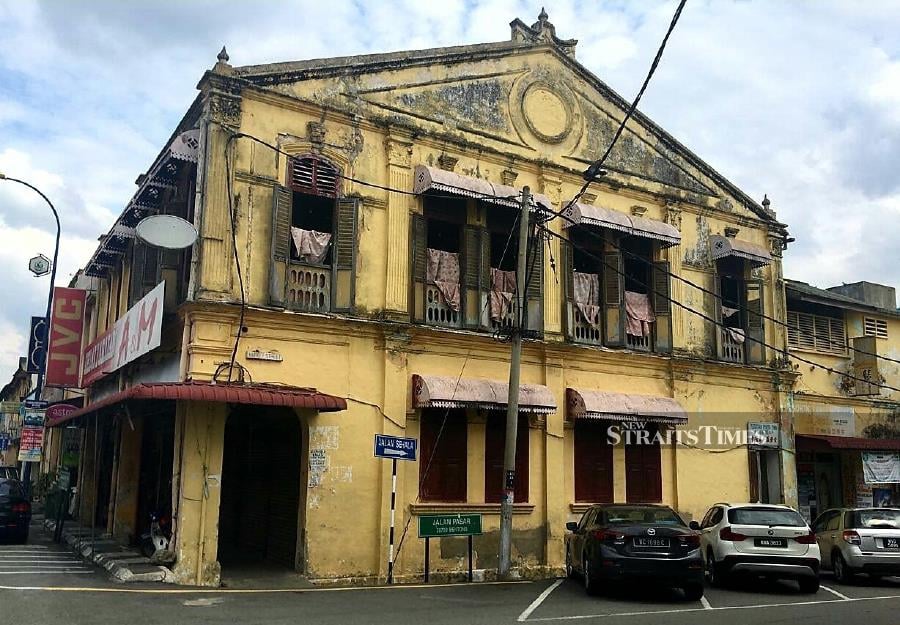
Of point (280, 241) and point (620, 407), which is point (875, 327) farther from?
point (280, 241)

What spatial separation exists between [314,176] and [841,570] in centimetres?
1236

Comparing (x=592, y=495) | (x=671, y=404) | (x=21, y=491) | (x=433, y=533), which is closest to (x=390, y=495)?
(x=433, y=533)

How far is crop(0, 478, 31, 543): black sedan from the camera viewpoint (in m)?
18.1

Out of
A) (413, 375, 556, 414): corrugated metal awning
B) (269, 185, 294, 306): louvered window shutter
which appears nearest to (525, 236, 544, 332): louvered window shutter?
(413, 375, 556, 414): corrugated metal awning

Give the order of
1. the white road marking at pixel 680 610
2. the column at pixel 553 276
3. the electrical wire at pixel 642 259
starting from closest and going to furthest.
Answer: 1. the white road marking at pixel 680 610
2. the column at pixel 553 276
3. the electrical wire at pixel 642 259

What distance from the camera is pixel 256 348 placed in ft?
47.0

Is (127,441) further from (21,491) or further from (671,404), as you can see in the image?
(671,404)

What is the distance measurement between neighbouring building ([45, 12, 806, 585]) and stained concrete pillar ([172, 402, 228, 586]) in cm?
3

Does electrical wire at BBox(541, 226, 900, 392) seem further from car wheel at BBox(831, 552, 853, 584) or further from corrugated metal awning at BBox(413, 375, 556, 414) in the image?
car wheel at BBox(831, 552, 853, 584)

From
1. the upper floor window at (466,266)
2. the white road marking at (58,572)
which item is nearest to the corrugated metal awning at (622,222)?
the upper floor window at (466,266)

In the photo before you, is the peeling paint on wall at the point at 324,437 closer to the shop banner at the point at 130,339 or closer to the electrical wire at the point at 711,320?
the shop banner at the point at 130,339

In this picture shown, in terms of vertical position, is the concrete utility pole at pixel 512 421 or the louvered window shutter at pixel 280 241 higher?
the louvered window shutter at pixel 280 241

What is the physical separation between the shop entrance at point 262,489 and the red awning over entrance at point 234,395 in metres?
1.57

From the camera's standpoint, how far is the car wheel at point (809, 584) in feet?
44.5
